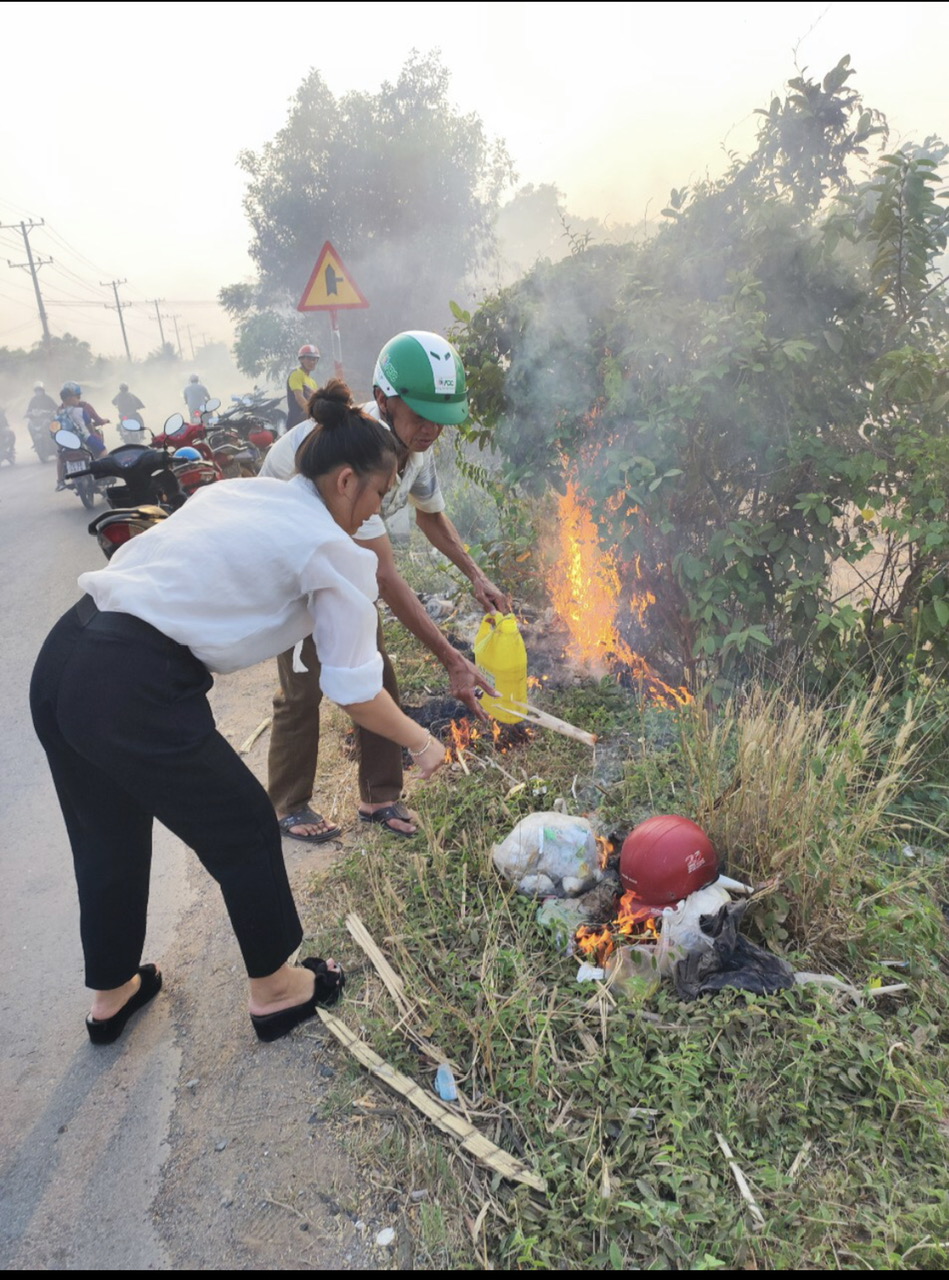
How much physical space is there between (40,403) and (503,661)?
23.3 meters

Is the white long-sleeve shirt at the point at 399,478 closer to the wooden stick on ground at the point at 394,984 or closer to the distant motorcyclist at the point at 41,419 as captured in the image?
the wooden stick on ground at the point at 394,984

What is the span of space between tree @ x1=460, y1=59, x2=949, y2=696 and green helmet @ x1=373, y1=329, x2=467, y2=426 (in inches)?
50.1

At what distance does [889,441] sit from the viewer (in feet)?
12.1

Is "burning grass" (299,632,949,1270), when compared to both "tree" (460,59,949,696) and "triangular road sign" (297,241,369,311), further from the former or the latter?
"triangular road sign" (297,241,369,311)

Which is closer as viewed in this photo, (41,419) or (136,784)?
(136,784)

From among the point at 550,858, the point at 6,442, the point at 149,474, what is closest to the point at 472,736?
the point at 550,858

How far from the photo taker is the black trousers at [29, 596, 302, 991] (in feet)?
7.28

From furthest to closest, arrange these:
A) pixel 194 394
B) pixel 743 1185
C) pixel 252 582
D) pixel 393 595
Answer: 1. pixel 194 394
2. pixel 393 595
3. pixel 252 582
4. pixel 743 1185

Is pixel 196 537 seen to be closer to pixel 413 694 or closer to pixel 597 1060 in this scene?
pixel 597 1060

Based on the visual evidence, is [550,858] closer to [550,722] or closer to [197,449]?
[550,722]

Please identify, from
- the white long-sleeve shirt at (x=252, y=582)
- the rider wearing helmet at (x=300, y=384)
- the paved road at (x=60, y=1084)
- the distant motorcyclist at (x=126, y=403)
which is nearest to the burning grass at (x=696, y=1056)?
the paved road at (x=60, y=1084)

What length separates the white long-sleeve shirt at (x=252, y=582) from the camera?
2.22m

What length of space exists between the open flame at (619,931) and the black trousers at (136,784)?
106 centimetres

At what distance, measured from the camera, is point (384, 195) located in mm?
21344
